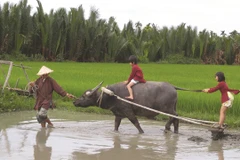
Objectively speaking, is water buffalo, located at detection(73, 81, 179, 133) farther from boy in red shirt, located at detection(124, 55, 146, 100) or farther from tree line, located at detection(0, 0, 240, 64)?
tree line, located at detection(0, 0, 240, 64)

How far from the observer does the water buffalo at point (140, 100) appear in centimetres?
755

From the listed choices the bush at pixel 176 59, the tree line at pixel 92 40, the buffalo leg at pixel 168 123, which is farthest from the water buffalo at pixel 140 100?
the bush at pixel 176 59

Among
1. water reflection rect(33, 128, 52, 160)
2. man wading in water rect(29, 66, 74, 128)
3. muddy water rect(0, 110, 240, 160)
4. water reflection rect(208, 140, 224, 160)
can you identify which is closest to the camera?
water reflection rect(33, 128, 52, 160)

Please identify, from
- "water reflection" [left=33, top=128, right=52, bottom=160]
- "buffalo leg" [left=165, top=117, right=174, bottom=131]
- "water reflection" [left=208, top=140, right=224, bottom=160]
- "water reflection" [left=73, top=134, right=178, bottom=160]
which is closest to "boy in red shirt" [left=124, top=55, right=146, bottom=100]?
"buffalo leg" [left=165, top=117, right=174, bottom=131]

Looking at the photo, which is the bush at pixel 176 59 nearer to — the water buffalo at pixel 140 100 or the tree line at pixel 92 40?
the tree line at pixel 92 40

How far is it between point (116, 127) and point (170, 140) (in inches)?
43.8

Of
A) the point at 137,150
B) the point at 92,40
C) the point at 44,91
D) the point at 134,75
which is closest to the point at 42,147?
the point at 137,150

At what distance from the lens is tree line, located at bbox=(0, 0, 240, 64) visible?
21312mm

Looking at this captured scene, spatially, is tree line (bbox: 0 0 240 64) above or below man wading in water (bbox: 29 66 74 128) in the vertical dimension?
above

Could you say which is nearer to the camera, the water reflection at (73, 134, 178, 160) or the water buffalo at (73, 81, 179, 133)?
the water reflection at (73, 134, 178, 160)

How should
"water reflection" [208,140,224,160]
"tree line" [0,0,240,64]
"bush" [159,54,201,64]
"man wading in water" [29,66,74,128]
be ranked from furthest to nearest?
"bush" [159,54,201,64] → "tree line" [0,0,240,64] → "man wading in water" [29,66,74,128] → "water reflection" [208,140,224,160]

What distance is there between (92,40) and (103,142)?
16.9 meters

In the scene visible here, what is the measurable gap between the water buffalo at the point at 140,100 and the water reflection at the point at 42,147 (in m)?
0.94

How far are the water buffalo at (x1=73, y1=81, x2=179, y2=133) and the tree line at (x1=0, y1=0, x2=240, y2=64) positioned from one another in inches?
547
